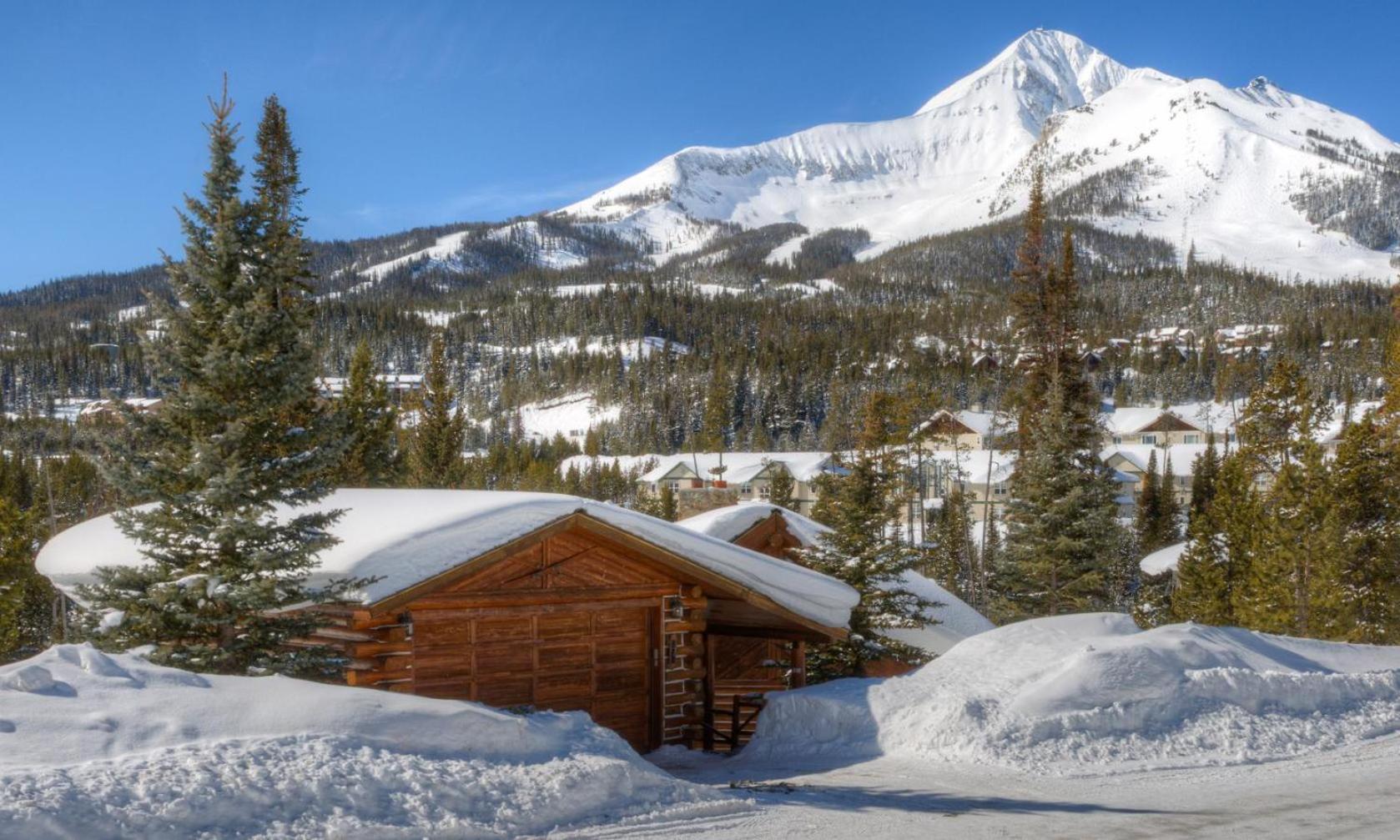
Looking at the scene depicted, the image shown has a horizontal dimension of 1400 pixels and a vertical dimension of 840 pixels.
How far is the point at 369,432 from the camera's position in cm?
2862

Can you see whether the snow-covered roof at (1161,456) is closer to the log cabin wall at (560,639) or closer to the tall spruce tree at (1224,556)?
the tall spruce tree at (1224,556)

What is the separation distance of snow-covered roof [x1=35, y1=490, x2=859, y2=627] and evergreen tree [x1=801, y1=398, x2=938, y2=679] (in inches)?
145

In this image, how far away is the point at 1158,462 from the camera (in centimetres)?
10556

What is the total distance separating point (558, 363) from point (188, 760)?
183m

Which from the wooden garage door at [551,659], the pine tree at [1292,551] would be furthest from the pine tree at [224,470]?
the pine tree at [1292,551]

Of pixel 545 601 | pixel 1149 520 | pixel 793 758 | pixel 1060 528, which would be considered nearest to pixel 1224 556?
pixel 1060 528

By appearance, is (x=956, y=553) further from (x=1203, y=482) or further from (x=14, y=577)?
(x=14, y=577)

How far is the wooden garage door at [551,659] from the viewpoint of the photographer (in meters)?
13.6

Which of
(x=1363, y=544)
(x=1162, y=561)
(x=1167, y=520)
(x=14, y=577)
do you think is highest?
(x=1167, y=520)

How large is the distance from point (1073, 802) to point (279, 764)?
7078mm

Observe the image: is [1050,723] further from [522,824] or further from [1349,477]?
[1349,477]

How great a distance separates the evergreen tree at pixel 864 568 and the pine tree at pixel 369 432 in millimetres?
11970

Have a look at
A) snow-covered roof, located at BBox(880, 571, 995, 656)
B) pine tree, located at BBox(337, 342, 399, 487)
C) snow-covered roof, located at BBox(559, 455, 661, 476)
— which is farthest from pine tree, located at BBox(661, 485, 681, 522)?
snow-covered roof, located at BBox(880, 571, 995, 656)

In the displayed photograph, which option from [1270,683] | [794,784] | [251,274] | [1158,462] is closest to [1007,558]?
[1270,683]
